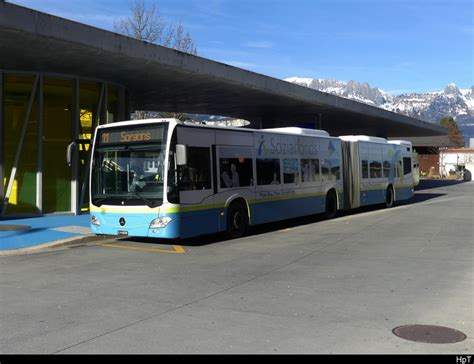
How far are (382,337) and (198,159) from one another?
735 cm

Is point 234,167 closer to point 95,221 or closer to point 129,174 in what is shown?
point 129,174

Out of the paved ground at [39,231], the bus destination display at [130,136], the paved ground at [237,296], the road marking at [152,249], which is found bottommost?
the paved ground at [237,296]

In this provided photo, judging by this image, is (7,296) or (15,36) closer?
(7,296)

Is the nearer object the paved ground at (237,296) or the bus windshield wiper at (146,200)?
the paved ground at (237,296)

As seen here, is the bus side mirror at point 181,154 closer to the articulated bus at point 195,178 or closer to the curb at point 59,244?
the articulated bus at point 195,178

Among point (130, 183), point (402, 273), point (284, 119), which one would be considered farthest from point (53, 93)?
point (284, 119)

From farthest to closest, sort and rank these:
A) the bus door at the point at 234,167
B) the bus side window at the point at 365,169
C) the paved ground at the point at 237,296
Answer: the bus side window at the point at 365,169
the bus door at the point at 234,167
the paved ground at the point at 237,296

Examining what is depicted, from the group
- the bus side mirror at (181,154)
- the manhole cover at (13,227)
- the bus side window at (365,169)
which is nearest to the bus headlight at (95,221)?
the bus side mirror at (181,154)

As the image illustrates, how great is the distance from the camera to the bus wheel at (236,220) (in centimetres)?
1289

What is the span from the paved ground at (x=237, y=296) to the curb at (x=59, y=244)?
386 millimetres

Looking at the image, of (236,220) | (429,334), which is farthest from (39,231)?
(429,334)

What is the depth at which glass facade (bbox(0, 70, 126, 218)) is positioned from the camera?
16625 millimetres

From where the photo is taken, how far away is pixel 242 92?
73.6 feet

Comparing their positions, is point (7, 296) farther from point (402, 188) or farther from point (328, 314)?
point (402, 188)
